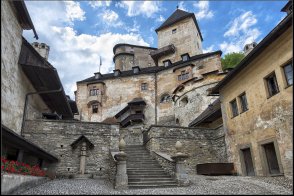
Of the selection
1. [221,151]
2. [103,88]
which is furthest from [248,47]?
[103,88]

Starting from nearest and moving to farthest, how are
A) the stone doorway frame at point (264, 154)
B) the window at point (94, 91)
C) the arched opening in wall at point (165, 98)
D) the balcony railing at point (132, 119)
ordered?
the stone doorway frame at point (264, 154)
the balcony railing at point (132, 119)
the arched opening in wall at point (165, 98)
the window at point (94, 91)

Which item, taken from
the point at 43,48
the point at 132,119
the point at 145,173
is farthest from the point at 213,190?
the point at 43,48

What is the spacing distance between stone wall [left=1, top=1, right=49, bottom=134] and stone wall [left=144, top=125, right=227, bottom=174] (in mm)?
7262

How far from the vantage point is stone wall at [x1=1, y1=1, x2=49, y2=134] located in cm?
1004

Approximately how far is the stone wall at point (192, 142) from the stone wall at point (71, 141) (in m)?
2.33

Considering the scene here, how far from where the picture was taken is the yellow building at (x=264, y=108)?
1011 cm

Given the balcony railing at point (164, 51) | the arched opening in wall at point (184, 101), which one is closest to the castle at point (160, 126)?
the arched opening in wall at point (184, 101)

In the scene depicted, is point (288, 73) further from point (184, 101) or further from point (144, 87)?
point (144, 87)

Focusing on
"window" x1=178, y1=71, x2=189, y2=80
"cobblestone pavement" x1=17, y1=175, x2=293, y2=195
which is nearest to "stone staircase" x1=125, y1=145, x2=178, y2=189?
"cobblestone pavement" x1=17, y1=175, x2=293, y2=195

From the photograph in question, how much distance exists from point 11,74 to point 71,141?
188 inches

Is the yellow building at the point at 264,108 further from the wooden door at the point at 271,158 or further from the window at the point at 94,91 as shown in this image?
the window at the point at 94,91

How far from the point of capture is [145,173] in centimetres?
1154

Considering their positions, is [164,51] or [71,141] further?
[164,51]

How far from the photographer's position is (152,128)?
15.0 meters
